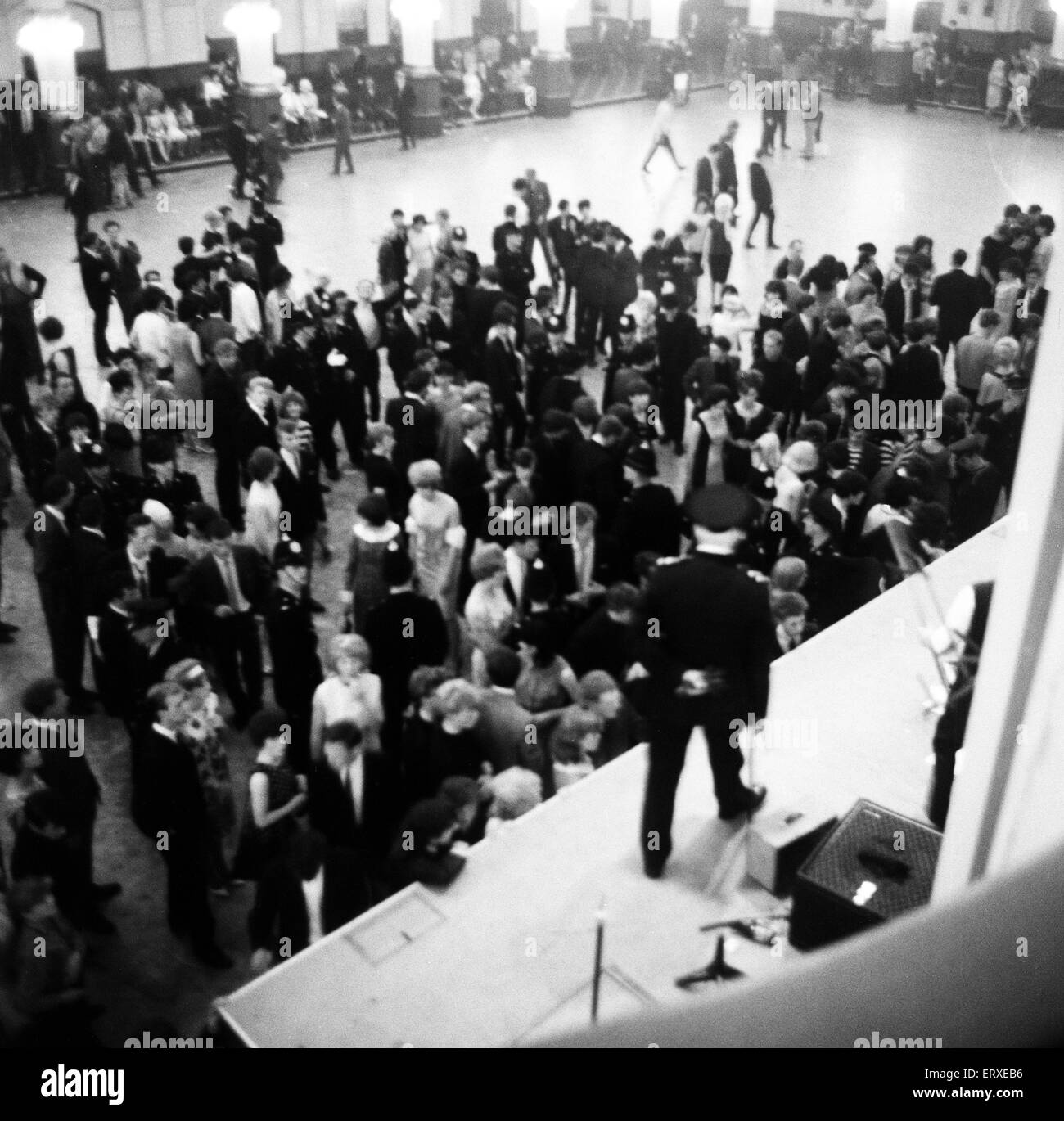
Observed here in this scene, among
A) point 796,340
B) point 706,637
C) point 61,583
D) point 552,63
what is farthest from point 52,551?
point 552,63

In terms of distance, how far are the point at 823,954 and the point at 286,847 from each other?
162 inches

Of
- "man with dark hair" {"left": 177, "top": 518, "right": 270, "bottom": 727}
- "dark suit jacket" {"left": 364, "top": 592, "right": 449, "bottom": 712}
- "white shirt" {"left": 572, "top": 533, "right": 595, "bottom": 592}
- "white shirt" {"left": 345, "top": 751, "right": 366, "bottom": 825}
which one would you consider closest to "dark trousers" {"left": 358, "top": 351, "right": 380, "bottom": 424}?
"man with dark hair" {"left": 177, "top": 518, "right": 270, "bottom": 727}

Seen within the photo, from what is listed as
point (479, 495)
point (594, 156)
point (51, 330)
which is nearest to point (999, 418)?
point (479, 495)

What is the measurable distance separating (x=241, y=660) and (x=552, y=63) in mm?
20614

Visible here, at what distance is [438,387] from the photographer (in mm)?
7723

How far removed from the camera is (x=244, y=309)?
375 inches

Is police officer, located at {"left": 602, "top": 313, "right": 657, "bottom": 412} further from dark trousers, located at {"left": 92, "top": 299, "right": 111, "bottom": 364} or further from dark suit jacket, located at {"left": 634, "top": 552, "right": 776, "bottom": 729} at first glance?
dark suit jacket, located at {"left": 634, "top": 552, "right": 776, "bottom": 729}

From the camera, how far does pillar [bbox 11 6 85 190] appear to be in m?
17.0

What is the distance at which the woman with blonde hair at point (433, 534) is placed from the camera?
6.20 meters

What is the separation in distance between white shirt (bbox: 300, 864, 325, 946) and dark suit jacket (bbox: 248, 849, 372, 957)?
0.04ft

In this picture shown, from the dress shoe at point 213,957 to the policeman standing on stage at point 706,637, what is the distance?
92.5 inches

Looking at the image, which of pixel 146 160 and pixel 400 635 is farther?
pixel 146 160

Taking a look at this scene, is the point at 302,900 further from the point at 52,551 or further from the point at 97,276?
the point at 97,276

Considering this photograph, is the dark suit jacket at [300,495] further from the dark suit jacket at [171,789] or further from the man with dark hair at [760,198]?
the man with dark hair at [760,198]
